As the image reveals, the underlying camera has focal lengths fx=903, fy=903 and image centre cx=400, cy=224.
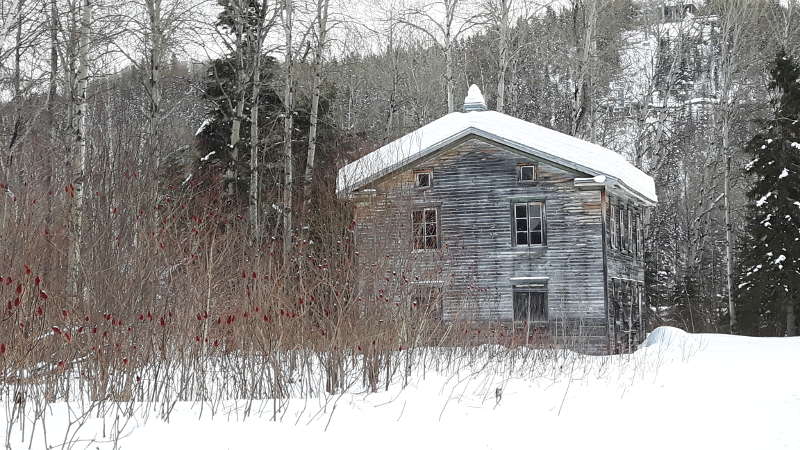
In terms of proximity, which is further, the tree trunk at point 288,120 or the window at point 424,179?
the window at point 424,179

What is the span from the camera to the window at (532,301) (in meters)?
25.5

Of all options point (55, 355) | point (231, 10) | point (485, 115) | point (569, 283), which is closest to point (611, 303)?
point (569, 283)

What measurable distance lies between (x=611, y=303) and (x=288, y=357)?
55.5ft

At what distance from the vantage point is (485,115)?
27.1m

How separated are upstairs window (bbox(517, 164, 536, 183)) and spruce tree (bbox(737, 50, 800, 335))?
41.2ft

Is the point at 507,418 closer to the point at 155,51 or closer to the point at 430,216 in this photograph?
the point at 155,51

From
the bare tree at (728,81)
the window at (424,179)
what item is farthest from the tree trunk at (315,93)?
the bare tree at (728,81)

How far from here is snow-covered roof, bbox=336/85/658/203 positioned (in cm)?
2392

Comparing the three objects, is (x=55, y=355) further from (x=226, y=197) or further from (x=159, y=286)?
(x=226, y=197)

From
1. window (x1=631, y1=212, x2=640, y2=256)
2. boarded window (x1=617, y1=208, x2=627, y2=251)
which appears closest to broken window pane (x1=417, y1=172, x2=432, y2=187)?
boarded window (x1=617, y1=208, x2=627, y2=251)

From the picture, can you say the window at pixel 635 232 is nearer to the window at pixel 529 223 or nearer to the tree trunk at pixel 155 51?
the window at pixel 529 223

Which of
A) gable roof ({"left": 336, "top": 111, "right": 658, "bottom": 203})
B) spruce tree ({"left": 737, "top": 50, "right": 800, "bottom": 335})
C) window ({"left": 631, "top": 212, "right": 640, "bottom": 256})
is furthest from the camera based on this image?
spruce tree ({"left": 737, "top": 50, "right": 800, "bottom": 335})

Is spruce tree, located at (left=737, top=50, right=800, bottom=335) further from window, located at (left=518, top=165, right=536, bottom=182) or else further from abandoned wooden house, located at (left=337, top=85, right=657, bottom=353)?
window, located at (left=518, top=165, right=536, bottom=182)

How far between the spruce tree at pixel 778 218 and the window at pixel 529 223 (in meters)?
12.1
